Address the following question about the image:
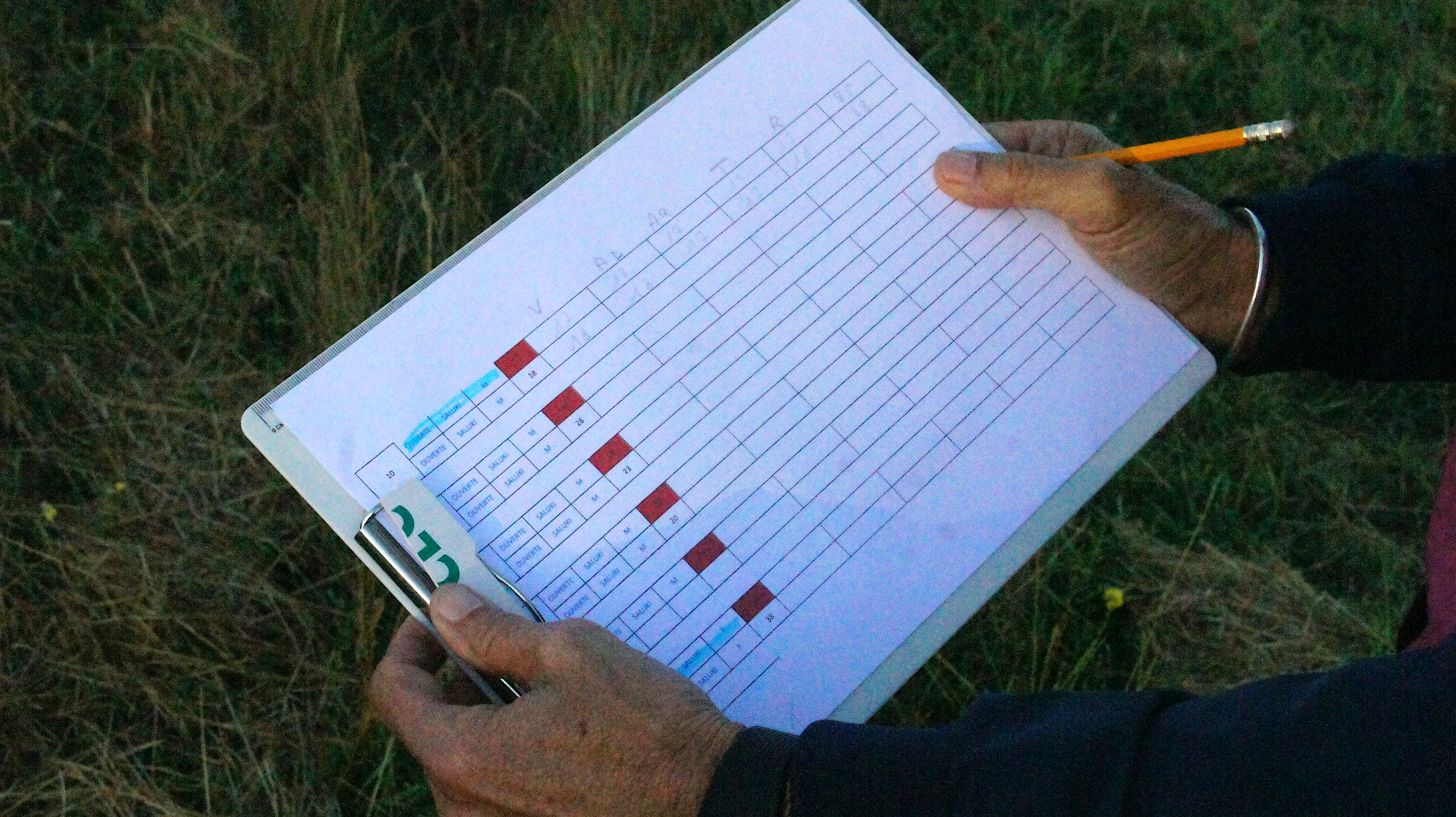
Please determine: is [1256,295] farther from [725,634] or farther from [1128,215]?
[725,634]

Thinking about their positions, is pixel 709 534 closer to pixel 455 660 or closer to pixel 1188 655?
pixel 455 660

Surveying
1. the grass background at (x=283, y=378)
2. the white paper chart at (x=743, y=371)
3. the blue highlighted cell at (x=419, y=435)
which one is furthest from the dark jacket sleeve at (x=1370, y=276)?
the blue highlighted cell at (x=419, y=435)

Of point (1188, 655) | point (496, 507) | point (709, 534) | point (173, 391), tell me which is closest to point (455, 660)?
point (496, 507)

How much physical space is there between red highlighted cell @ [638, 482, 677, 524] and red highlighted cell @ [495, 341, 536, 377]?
0.17 metres

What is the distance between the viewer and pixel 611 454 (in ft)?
3.51

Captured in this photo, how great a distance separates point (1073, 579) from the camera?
183 centimetres

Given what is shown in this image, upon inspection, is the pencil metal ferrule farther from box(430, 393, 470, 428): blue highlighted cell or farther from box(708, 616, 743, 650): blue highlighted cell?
box(430, 393, 470, 428): blue highlighted cell

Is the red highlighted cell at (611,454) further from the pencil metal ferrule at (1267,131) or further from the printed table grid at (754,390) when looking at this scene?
the pencil metal ferrule at (1267,131)

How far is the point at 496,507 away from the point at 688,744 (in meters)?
0.28

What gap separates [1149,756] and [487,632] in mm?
539

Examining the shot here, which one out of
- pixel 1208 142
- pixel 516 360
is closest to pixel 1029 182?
pixel 1208 142

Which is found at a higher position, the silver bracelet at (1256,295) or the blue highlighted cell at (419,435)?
the blue highlighted cell at (419,435)

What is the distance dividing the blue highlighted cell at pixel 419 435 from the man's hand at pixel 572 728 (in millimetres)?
143

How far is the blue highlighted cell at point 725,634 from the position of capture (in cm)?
104
